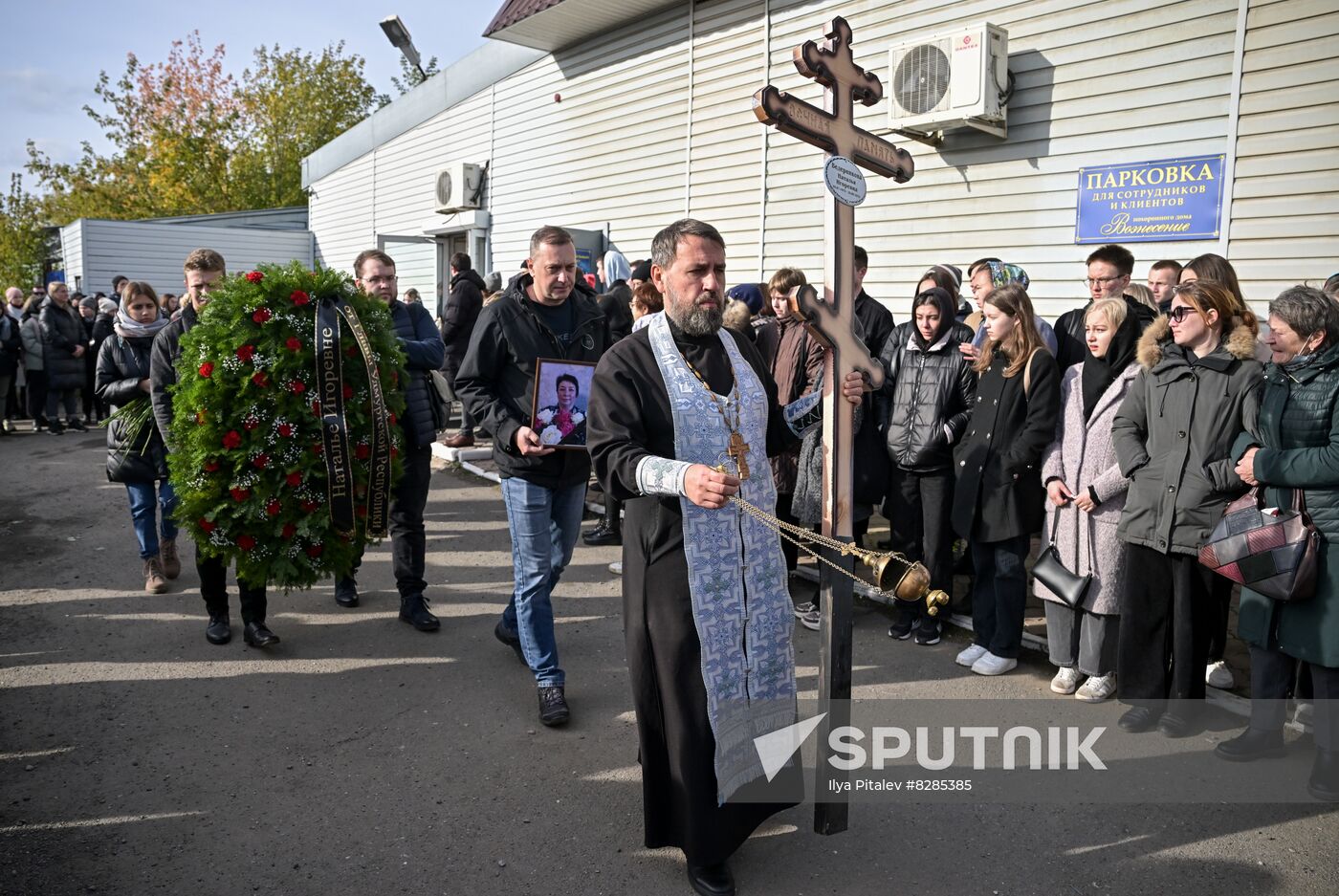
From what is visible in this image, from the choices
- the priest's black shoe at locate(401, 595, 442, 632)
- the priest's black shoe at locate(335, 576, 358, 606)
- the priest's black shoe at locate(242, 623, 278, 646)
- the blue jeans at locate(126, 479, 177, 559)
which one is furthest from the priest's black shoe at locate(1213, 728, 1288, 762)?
the blue jeans at locate(126, 479, 177, 559)

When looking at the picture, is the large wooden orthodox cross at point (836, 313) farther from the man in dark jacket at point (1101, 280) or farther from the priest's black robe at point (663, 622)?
A: the man in dark jacket at point (1101, 280)

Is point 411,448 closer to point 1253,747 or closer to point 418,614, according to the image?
point 418,614

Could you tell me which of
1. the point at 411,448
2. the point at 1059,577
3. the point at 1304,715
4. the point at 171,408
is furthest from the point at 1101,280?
the point at 171,408

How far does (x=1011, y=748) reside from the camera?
430cm

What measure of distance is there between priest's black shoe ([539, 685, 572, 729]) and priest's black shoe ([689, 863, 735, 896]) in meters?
1.37

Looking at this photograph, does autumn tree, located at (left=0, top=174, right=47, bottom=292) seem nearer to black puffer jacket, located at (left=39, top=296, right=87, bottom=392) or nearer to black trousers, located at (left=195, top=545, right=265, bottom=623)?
black puffer jacket, located at (left=39, top=296, right=87, bottom=392)

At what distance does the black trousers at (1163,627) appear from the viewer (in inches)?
171

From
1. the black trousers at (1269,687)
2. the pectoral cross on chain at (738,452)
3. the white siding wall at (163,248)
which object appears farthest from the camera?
the white siding wall at (163,248)

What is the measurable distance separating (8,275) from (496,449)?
40489 mm

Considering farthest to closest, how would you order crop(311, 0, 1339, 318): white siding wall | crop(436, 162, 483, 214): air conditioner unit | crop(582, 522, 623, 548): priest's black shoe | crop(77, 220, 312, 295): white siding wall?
1. crop(77, 220, 312, 295): white siding wall
2. crop(436, 162, 483, 214): air conditioner unit
3. crop(582, 522, 623, 548): priest's black shoe
4. crop(311, 0, 1339, 318): white siding wall

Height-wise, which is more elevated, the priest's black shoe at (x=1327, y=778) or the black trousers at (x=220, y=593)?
the black trousers at (x=220, y=593)

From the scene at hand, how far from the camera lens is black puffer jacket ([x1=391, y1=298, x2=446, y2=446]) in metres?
5.80

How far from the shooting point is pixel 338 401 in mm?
5160

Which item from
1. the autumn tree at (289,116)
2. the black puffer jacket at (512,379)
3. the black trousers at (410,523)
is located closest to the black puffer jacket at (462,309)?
the black trousers at (410,523)
